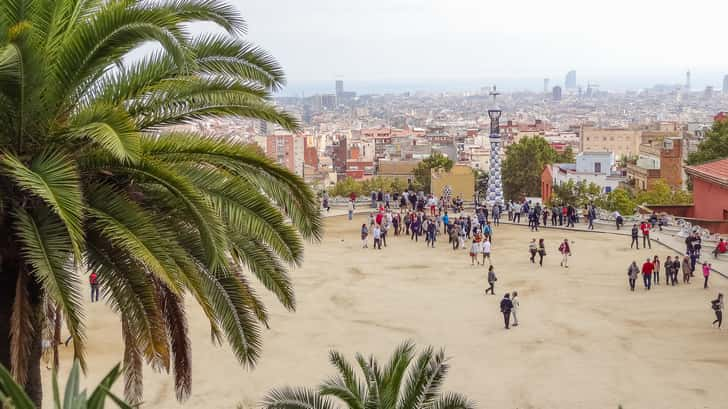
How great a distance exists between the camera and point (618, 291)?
22312mm

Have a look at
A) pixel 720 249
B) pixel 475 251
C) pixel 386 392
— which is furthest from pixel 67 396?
pixel 720 249

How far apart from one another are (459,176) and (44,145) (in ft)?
142

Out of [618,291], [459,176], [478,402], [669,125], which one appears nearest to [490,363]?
[478,402]

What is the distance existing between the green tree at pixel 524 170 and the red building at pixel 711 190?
103 feet

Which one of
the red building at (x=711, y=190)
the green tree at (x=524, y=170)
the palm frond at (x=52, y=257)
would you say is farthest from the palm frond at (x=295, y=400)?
the green tree at (x=524, y=170)

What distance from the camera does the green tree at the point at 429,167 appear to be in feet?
184

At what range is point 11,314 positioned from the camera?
320 inches

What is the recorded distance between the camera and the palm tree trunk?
26.9 feet

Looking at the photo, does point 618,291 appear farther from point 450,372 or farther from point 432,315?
point 450,372

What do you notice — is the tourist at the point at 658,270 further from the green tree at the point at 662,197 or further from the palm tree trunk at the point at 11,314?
the green tree at the point at 662,197

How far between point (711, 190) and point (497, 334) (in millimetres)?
14453

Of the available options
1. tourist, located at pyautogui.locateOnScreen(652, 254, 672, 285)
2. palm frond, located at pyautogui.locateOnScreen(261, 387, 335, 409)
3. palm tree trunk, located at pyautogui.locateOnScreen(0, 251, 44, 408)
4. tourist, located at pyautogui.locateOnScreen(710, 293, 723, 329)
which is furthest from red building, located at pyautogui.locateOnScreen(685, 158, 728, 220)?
palm tree trunk, located at pyautogui.locateOnScreen(0, 251, 44, 408)

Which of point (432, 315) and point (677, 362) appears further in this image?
point (432, 315)

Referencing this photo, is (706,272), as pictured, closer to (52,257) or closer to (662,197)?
(52,257)
